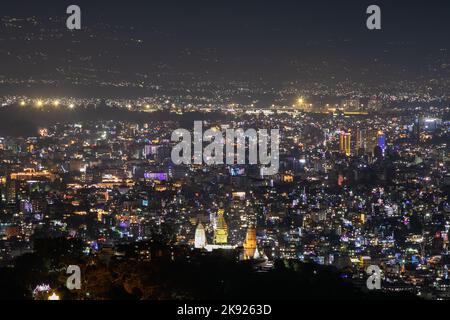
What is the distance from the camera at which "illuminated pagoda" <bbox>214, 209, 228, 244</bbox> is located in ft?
63.1

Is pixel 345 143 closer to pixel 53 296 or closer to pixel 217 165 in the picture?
pixel 217 165

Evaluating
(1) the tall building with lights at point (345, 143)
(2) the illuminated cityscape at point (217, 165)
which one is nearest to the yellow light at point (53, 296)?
(2) the illuminated cityscape at point (217, 165)

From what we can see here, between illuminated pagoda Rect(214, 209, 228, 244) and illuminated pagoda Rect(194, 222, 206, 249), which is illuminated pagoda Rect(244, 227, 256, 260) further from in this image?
illuminated pagoda Rect(194, 222, 206, 249)

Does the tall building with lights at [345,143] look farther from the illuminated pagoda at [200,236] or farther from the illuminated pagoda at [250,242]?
the illuminated pagoda at [200,236]

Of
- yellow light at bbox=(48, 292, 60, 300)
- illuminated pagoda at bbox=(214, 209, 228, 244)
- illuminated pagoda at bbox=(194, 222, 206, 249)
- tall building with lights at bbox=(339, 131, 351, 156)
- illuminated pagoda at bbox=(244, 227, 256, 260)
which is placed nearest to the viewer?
yellow light at bbox=(48, 292, 60, 300)

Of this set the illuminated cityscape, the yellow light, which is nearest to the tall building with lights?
the illuminated cityscape

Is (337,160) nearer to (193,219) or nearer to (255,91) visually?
(255,91)

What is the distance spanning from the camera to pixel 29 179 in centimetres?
2533

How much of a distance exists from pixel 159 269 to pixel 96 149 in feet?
74.0

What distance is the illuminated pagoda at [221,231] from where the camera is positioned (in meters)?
19.2

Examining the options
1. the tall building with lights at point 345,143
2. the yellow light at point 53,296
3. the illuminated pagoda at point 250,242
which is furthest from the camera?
the tall building with lights at point 345,143

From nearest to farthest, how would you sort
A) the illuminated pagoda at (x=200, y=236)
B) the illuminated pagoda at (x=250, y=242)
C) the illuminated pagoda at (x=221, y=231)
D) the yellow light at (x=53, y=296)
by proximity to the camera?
the yellow light at (x=53, y=296) → the illuminated pagoda at (x=250, y=242) → the illuminated pagoda at (x=200, y=236) → the illuminated pagoda at (x=221, y=231)
